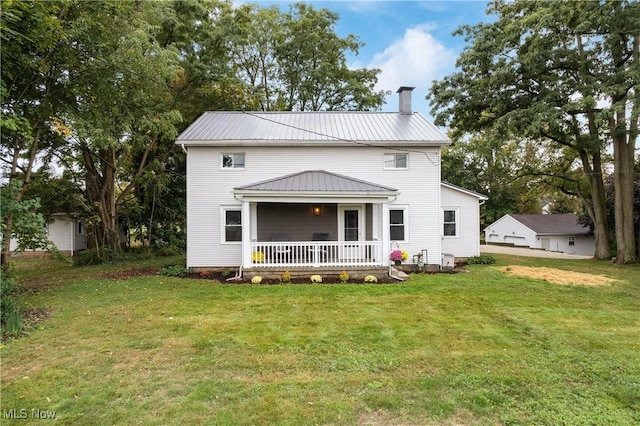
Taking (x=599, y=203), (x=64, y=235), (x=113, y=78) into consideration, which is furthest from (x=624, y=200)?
(x=64, y=235)

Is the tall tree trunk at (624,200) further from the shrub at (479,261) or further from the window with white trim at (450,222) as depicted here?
the window with white trim at (450,222)

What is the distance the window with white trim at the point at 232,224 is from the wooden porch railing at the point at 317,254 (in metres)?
1.27

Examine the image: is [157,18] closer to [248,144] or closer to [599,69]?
[248,144]

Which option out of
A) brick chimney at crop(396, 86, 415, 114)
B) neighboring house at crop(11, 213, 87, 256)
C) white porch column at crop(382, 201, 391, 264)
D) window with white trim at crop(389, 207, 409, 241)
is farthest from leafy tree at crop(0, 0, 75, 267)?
brick chimney at crop(396, 86, 415, 114)

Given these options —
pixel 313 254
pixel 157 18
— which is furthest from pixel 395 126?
pixel 157 18

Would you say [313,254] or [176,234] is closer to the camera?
[313,254]

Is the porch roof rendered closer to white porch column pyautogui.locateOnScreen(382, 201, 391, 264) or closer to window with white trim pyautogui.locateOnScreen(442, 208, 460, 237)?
white porch column pyautogui.locateOnScreen(382, 201, 391, 264)

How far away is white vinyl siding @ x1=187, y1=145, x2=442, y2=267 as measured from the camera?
11.9 metres

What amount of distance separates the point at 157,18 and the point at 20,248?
11.1m

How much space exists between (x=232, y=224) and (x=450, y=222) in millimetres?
8997

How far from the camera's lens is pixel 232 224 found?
12.1 metres

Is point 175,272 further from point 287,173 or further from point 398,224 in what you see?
point 398,224

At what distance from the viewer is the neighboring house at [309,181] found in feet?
38.8

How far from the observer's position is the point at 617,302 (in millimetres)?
7777
